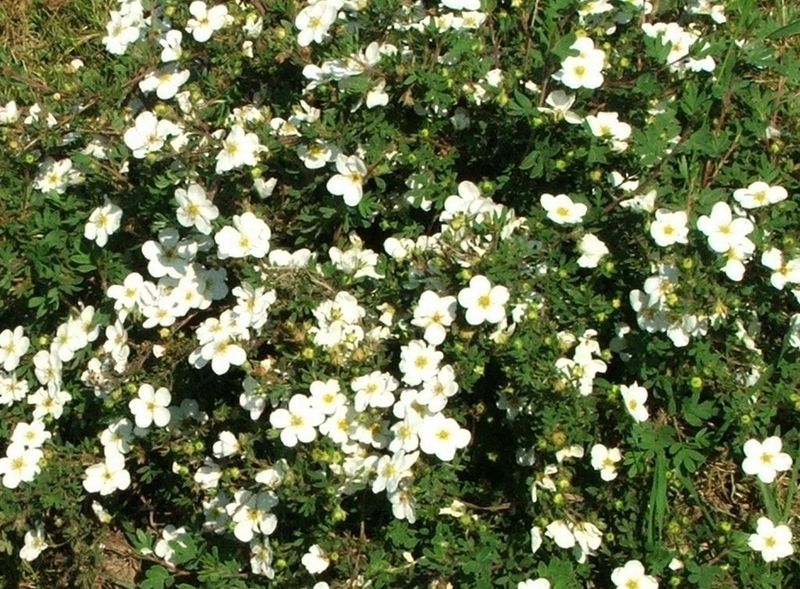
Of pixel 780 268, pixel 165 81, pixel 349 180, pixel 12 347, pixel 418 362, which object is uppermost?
pixel 165 81

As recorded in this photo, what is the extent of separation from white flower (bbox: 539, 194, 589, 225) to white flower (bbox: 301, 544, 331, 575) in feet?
4.64

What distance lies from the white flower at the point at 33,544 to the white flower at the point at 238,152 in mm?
1633

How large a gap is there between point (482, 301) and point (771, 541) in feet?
4.27

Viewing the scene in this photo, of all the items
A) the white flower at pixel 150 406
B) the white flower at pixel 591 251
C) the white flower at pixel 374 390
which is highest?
the white flower at pixel 591 251

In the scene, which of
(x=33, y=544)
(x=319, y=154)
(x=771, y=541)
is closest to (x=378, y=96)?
(x=319, y=154)

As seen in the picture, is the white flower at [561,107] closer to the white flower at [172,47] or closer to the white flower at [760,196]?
the white flower at [760,196]

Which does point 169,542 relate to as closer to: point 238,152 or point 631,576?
point 238,152

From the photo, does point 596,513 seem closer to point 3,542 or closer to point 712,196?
point 712,196

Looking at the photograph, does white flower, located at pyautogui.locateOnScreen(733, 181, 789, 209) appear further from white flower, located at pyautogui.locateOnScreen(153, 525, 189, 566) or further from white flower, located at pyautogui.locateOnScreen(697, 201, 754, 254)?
white flower, located at pyautogui.locateOnScreen(153, 525, 189, 566)

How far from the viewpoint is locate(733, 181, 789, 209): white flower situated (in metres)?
3.54

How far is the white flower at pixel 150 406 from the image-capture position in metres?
3.71

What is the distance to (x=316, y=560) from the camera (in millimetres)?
3590

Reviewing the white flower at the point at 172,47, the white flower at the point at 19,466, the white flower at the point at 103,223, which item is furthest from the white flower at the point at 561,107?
the white flower at the point at 19,466

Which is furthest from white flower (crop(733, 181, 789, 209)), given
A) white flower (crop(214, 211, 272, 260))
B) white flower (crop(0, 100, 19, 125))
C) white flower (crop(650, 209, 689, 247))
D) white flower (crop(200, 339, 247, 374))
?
white flower (crop(0, 100, 19, 125))
